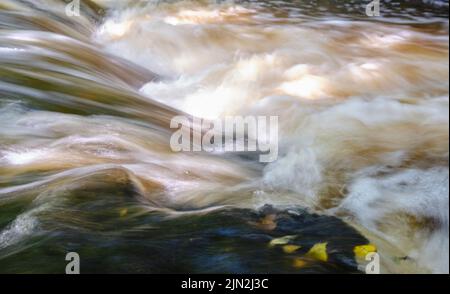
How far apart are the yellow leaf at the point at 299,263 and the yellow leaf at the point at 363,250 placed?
0.27 m

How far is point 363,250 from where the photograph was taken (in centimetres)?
274

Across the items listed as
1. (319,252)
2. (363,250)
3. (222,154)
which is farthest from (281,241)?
(222,154)

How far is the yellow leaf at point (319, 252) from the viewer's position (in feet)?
8.70

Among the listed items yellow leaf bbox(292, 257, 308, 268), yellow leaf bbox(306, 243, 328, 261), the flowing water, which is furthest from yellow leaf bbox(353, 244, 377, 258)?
yellow leaf bbox(292, 257, 308, 268)

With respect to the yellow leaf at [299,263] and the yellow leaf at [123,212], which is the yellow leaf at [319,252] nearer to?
the yellow leaf at [299,263]

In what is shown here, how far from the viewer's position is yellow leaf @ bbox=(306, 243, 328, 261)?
8.70 ft

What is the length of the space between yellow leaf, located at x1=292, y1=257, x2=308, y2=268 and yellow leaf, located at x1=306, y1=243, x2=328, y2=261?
7cm

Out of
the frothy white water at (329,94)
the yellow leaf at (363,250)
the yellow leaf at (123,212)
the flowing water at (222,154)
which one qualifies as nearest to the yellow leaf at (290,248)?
the flowing water at (222,154)

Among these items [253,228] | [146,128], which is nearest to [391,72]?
[146,128]

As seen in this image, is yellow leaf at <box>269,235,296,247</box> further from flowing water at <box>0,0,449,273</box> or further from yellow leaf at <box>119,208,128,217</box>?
yellow leaf at <box>119,208,128,217</box>

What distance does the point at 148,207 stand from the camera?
324 centimetres

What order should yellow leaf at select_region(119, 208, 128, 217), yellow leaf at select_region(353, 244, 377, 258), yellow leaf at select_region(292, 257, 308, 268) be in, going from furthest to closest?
yellow leaf at select_region(119, 208, 128, 217) < yellow leaf at select_region(353, 244, 377, 258) < yellow leaf at select_region(292, 257, 308, 268)

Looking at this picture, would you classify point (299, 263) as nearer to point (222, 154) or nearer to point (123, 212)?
point (123, 212)

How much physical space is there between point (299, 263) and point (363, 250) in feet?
1.19
